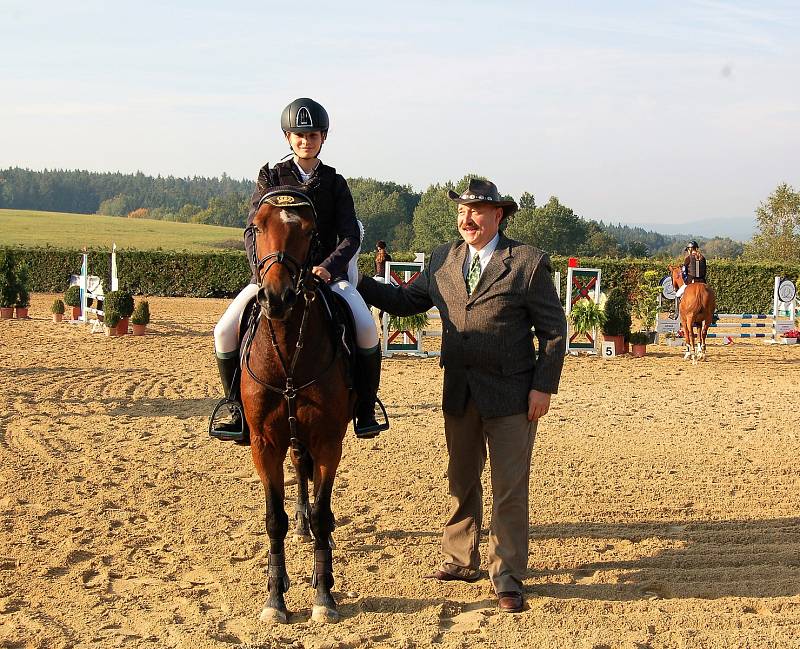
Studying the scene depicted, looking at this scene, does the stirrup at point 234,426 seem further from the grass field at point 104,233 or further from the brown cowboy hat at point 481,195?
the grass field at point 104,233

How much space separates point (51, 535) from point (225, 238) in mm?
72683

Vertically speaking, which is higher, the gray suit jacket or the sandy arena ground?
the gray suit jacket

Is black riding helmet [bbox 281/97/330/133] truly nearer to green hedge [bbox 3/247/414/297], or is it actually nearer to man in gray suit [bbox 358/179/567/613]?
man in gray suit [bbox 358/179/567/613]

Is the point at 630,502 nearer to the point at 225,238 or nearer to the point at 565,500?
the point at 565,500

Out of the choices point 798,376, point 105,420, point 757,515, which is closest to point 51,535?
point 105,420

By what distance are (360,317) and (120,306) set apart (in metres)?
15.2

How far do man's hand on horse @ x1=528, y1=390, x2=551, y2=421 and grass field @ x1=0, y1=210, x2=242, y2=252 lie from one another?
55.3 m

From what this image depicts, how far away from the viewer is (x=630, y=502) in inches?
279

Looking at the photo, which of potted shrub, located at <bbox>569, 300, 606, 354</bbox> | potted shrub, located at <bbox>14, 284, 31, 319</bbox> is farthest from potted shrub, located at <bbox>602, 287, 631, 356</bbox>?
potted shrub, located at <bbox>14, 284, 31, 319</bbox>

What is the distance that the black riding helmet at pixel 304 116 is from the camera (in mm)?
5020

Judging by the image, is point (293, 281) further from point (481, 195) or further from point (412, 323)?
point (412, 323)

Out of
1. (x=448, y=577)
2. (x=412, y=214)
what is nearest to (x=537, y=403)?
(x=448, y=577)

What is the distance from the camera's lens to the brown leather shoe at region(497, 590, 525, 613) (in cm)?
485

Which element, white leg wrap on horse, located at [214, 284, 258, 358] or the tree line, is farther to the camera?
the tree line
